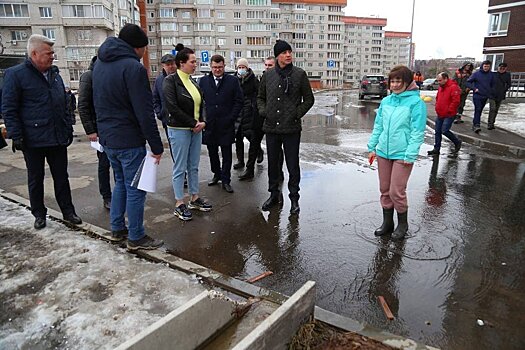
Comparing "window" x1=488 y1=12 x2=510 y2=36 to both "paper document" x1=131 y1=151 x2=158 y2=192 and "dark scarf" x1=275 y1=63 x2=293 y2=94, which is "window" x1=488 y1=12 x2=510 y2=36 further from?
"paper document" x1=131 y1=151 x2=158 y2=192

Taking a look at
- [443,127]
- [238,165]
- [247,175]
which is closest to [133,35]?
[247,175]

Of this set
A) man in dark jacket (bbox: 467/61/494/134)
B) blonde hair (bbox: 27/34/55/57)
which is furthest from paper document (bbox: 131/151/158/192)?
man in dark jacket (bbox: 467/61/494/134)

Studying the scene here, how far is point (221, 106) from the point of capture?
6.16 metres

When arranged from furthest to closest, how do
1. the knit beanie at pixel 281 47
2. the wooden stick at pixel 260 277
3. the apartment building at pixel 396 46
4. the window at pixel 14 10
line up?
the apartment building at pixel 396 46, the window at pixel 14 10, the knit beanie at pixel 281 47, the wooden stick at pixel 260 277

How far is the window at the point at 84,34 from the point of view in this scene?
5034cm

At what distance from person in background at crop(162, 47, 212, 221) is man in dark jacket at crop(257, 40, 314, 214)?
2.95ft

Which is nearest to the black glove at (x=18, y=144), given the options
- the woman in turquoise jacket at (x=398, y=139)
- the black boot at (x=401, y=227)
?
the woman in turquoise jacket at (x=398, y=139)

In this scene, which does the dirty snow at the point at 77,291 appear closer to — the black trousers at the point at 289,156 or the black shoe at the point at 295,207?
the black shoe at the point at 295,207

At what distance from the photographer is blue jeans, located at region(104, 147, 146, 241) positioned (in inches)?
159

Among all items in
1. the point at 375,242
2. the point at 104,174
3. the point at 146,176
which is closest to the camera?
the point at 146,176

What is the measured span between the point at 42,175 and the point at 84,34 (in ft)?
173

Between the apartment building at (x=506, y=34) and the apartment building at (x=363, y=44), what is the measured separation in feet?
305

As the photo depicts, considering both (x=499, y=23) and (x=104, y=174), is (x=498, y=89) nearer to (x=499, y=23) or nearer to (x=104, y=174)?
(x=104, y=174)

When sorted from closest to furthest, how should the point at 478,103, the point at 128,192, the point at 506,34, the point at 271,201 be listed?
the point at 128,192, the point at 271,201, the point at 478,103, the point at 506,34
